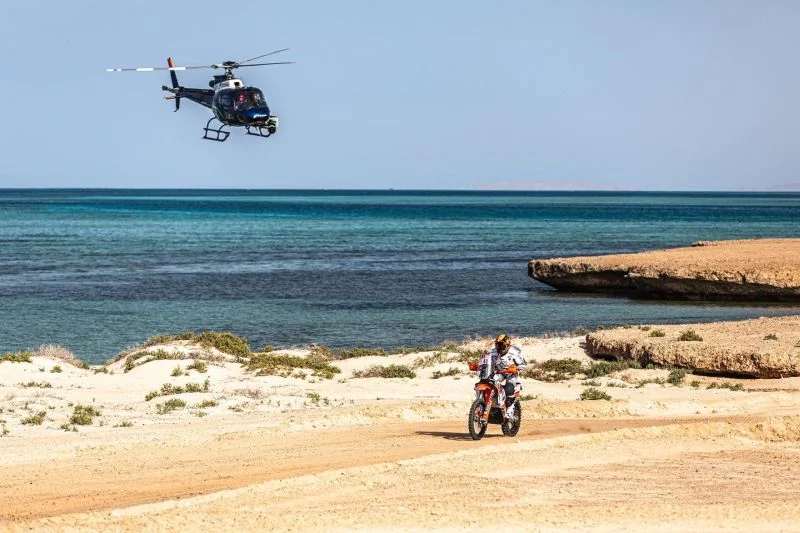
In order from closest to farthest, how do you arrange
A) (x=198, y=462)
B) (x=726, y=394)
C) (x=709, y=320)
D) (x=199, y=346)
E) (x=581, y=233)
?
(x=198, y=462), (x=726, y=394), (x=199, y=346), (x=709, y=320), (x=581, y=233)

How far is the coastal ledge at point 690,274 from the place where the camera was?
39.4m

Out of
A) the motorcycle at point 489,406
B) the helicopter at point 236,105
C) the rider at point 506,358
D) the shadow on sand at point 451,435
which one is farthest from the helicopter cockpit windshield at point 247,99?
the rider at point 506,358

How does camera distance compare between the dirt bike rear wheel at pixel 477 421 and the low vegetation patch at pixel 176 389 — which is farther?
the low vegetation patch at pixel 176 389

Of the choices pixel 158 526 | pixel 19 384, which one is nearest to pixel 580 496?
pixel 158 526

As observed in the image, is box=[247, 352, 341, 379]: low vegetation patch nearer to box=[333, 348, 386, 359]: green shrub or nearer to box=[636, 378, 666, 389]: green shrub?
box=[333, 348, 386, 359]: green shrub

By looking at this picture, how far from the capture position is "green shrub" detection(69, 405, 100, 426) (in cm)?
1884

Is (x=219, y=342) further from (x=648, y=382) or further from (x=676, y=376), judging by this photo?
(x=676, y=376)

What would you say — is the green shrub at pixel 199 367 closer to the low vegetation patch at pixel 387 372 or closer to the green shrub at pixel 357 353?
the low vegetation patch at pixel 387 372

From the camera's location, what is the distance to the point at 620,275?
4281 centimetres

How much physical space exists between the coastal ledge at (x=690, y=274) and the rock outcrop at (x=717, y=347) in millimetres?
11823

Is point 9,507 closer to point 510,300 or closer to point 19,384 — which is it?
point 19,384

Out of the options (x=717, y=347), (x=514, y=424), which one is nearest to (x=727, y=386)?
(x=717, y=347)

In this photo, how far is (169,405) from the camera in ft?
68.2

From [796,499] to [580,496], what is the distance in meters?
2.53
